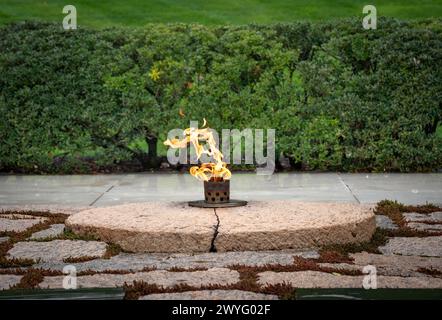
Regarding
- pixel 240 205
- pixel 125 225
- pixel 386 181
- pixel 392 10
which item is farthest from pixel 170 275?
pixel 392 10

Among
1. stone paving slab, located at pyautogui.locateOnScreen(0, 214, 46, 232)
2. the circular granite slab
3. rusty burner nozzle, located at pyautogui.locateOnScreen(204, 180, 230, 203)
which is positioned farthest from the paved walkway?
the circular granite slab

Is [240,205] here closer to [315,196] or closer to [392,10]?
[315,196]

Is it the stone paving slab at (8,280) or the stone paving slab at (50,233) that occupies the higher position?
the stone paving slab at (50,233)

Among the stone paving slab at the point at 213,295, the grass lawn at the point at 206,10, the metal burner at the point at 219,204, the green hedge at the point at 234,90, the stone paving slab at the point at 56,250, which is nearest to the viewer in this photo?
the stone paving slab at the point at 213,295

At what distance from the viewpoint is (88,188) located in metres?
10.9

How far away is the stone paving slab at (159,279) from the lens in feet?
17.7

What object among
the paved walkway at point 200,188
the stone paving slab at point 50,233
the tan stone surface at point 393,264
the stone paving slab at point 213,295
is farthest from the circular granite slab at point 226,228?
the paved walkway at point 200,188

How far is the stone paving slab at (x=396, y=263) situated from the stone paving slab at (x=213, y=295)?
1064 mm

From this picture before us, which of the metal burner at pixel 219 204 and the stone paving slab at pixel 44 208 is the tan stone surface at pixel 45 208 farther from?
the metal burner at pixel 219 204

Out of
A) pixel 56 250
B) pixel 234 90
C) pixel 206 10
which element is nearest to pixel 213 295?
pixel 56 250

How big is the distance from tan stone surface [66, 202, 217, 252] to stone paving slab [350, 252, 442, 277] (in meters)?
1.18

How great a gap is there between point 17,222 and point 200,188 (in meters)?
3.23

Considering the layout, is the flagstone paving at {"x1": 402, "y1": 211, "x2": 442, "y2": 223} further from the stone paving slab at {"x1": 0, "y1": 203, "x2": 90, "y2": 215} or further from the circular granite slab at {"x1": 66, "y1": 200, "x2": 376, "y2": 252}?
the stone paving slab at {"x1": 0, "y1": 203, "x2": 90, "y2": 215}

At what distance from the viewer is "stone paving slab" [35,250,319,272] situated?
19.8 ft
